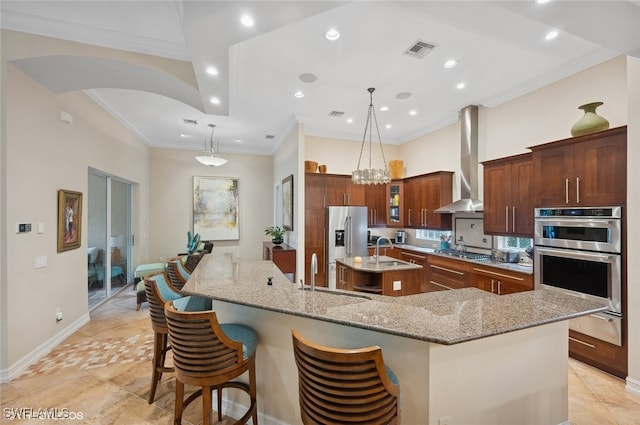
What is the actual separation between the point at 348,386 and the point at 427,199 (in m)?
4.75

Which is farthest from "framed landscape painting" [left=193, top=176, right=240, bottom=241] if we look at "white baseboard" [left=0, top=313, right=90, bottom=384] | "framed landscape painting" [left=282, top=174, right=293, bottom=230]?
"white baseboard" [left=0, top=313, right=90, bottom=384]

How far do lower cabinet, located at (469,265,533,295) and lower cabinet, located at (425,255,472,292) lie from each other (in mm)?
136

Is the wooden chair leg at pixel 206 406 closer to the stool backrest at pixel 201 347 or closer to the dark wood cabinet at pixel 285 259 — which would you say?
the stool backrest at pixel 201 347

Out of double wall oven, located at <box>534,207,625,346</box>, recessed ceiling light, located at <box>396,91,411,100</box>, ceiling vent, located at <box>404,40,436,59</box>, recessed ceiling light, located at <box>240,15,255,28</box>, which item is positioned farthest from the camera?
recessed ceiling light, located at <box>396,91,411,100</box>

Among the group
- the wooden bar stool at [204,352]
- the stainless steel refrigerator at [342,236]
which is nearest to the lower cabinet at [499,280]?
the stainless steel refrigerator at [342,236]

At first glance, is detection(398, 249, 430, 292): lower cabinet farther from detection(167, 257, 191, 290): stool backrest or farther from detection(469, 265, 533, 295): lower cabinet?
detection(167, 257, 191, 290): stool backrest

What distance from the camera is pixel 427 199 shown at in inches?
213

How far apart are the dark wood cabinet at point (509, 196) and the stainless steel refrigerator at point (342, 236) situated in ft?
7.25

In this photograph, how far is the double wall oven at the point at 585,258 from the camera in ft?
8.36

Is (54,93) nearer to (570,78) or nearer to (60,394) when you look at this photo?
(60,394)

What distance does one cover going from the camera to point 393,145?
665cm

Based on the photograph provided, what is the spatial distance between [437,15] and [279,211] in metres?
5.65

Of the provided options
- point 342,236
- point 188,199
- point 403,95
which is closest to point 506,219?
point 403,95

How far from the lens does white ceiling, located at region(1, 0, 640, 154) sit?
6.47 ft
